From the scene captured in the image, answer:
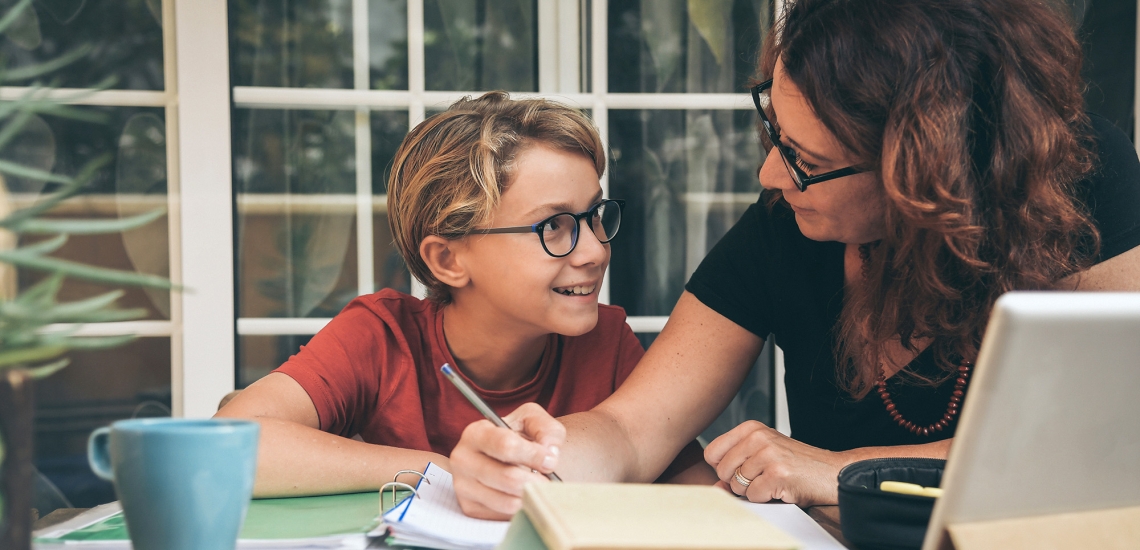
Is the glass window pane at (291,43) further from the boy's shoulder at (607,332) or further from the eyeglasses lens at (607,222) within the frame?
the boy's shoulder at (607,332)

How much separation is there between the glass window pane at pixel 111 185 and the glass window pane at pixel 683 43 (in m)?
1.17

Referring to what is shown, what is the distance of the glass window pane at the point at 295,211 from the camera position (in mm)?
2074

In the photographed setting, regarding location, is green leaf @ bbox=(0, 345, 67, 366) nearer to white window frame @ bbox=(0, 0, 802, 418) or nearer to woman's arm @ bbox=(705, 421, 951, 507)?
woman's arm @ bbox=(705, 421, 951, 507)

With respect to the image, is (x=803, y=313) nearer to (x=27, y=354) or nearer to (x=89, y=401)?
(x=27, y=354)

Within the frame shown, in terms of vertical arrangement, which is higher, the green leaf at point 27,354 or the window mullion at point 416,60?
the window mullion at point 416,60

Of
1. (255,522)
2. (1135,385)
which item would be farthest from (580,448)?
(1135,385)

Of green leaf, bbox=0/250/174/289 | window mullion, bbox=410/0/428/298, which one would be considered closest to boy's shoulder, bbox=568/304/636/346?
window mullion, bbox=410/0/428/298

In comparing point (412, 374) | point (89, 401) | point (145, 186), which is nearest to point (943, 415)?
point (412, 374)

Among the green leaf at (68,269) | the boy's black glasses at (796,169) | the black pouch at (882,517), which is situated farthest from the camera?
the boy's black glasses at (796,169)

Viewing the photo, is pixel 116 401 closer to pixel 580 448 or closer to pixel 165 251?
pixel 165 251

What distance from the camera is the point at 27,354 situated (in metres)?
0.47

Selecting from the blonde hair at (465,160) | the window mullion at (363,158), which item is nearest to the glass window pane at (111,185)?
the window mullion at (363,158)

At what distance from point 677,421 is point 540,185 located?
17.1 inches

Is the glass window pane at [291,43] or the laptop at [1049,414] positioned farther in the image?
the glass window pane at [291,43]
